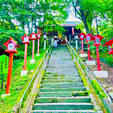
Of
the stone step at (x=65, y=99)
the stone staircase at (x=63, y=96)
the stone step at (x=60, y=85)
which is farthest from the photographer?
the stone step at (x=60, y=85)

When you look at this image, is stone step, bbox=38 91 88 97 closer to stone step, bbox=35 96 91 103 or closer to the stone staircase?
the stone staircase

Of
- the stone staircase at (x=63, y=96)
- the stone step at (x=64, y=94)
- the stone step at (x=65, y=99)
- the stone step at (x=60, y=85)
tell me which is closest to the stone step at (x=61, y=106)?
the stone staircase at (x=63, y=96)

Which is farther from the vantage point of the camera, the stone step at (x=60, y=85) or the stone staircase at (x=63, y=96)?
the stone step at (x=60, y=85)

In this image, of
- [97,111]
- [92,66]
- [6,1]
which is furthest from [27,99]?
[6,1]

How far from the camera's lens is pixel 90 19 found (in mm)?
17812

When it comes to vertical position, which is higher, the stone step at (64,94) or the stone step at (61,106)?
the stone step at (64,94)

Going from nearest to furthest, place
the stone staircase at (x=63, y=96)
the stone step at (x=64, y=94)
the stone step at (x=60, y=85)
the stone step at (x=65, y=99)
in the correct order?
the stone staircase at (x=63, y=96)
the stone step at (x=65, y=99)
the stone step at (x=64, y=94)
the stone step at (x=60, y=85)

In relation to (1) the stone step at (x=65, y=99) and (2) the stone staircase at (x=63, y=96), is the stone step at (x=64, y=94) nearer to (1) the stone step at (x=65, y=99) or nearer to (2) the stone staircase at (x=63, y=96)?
(2) the stone staircase at (x=63, y=96)

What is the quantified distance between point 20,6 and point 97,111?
561 inches

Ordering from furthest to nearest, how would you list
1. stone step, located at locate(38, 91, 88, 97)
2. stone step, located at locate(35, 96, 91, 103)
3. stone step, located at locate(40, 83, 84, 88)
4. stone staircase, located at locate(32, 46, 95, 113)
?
stone step, located at locate(40, 83, 84, 88) < stone step, located at locate(38, 91, 88, 97) < stone step, located at locate(35, 96, 91, 103) < stone staircase, located at locate(32, 46, 95, 113)

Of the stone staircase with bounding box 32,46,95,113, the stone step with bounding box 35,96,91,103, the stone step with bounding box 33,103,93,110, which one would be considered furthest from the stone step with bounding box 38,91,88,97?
the stone step with bounding box 33,103,93,110

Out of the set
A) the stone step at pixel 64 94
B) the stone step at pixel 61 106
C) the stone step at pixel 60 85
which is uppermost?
the stone step at pixel 60 85

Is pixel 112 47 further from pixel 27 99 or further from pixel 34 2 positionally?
pixel 34 2

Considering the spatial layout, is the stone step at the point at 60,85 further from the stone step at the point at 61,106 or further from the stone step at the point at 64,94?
the stone step at the point at 61,106
